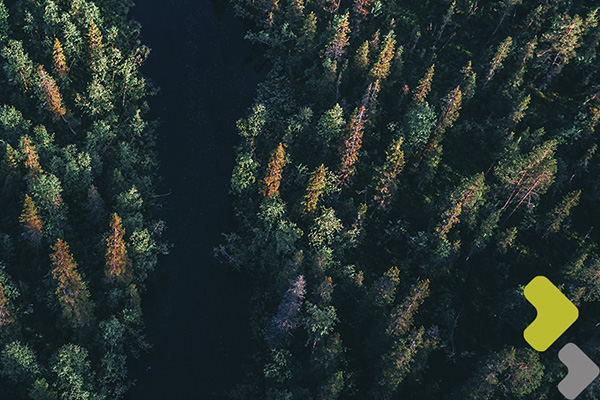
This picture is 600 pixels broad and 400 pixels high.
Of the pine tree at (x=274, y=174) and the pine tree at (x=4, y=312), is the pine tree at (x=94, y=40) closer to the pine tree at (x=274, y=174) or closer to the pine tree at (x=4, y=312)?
the pine tree at (x=274, y=174)

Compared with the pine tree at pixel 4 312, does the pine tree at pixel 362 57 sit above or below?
above

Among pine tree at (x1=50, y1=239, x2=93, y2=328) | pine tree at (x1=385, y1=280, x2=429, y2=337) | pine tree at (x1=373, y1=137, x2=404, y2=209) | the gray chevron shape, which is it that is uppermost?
pine tree at (x1=373, y1=137, x2=404, y2=209)

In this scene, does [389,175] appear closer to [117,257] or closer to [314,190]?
[314,190]

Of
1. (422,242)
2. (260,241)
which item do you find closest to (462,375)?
(422,242)

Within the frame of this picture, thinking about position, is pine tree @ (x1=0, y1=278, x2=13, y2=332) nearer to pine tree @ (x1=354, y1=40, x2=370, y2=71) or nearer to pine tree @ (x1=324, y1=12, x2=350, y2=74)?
pine tree @ (x1=324, y1=12, x2=350, y2=74)

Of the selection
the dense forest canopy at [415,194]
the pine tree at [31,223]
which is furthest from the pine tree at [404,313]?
the pine tree at [31,223]

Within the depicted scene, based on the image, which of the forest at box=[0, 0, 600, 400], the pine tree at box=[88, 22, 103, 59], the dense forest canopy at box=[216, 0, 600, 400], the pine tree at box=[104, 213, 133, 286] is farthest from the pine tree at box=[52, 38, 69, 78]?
the pine tree at box=[104, 213, 133, 286]
